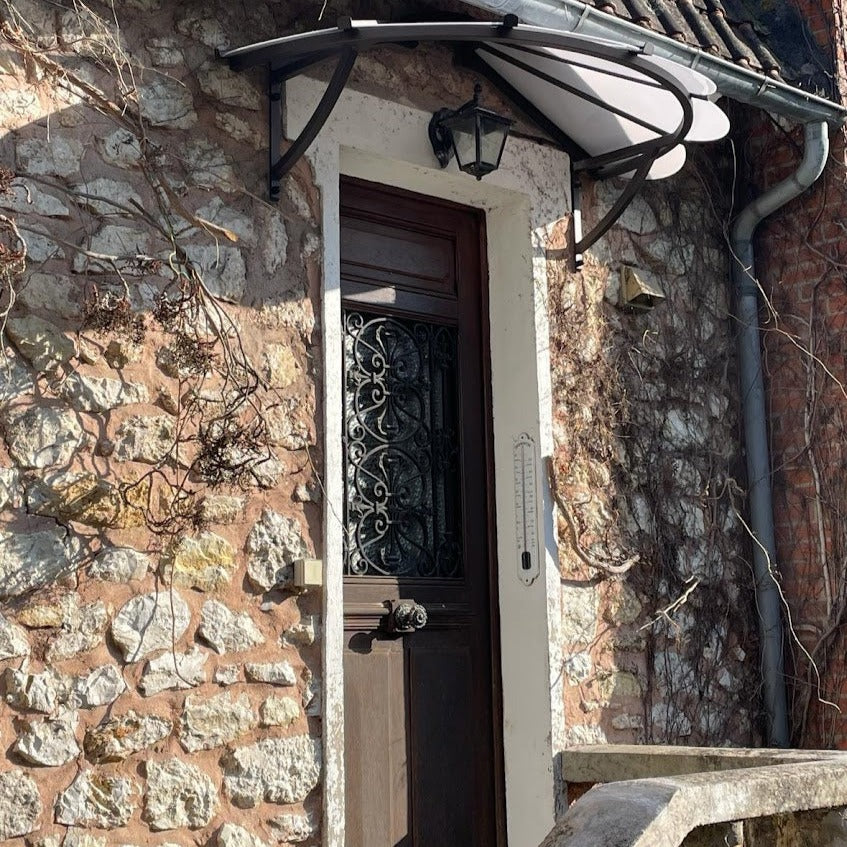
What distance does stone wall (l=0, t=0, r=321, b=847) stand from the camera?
12.0ft

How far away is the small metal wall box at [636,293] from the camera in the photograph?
5402 mm

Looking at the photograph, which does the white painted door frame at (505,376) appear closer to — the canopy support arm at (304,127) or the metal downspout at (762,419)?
the canopy support arm at (304,127)

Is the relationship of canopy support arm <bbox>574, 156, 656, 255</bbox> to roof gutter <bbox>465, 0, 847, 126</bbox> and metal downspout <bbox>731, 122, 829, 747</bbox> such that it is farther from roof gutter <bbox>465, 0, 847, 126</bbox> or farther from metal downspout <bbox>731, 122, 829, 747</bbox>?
metal downspout <bbox>731, 122, 829, 747</bbox>

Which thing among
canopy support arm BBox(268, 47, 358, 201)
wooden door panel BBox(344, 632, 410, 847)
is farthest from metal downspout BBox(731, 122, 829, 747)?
canopy support arm BBox(268, 47, 358, 201)

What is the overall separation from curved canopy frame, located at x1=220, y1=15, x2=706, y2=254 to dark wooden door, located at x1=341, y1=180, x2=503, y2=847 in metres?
0.55

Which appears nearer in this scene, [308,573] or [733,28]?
[308,573]

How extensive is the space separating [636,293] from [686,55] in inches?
39.2

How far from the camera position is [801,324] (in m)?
5.78

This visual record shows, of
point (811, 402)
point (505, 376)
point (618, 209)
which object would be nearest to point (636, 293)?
point (618, 209)

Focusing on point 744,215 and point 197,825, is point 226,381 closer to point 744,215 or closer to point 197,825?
point 197,825

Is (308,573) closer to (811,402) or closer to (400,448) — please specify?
(400,448)

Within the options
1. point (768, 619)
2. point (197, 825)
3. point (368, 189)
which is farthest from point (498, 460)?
point (197, 825)

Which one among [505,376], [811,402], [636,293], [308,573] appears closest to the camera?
[308,573]

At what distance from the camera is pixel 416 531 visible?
4.86 metres
